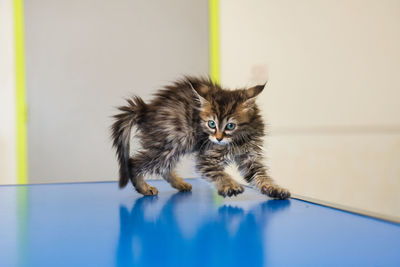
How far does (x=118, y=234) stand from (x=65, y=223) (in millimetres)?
203

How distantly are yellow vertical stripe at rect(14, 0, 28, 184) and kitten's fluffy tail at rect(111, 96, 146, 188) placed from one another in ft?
4.79

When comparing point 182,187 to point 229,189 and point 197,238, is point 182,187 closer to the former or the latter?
point 229,189

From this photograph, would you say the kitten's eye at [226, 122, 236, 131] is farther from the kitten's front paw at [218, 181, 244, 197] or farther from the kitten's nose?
the kitten's front paw at [218, 181, 244, 197]

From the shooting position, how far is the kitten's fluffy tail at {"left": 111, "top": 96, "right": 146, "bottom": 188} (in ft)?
4.57

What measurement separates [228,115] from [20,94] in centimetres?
188

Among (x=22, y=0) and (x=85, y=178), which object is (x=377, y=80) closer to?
(x=85, y=178)

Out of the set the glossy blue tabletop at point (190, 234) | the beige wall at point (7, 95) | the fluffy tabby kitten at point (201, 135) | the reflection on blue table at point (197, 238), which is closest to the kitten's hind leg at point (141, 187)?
the fluffy tabby kitten at point (201, 135)

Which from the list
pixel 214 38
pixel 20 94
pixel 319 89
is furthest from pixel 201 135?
pixel 20 94

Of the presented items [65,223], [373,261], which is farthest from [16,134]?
[373,261]

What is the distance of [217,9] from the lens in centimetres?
271

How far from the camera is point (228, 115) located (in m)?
1.29

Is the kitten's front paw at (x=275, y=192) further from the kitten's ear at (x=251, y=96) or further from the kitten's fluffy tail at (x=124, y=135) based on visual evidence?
the kitten's fluffy tail at (x=124, y=135)

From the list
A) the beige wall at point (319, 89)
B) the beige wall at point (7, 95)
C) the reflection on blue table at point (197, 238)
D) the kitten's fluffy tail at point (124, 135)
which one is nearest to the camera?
the reflection on blue table at point (197, 238)

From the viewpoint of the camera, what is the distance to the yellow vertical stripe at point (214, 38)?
2.71 metres
